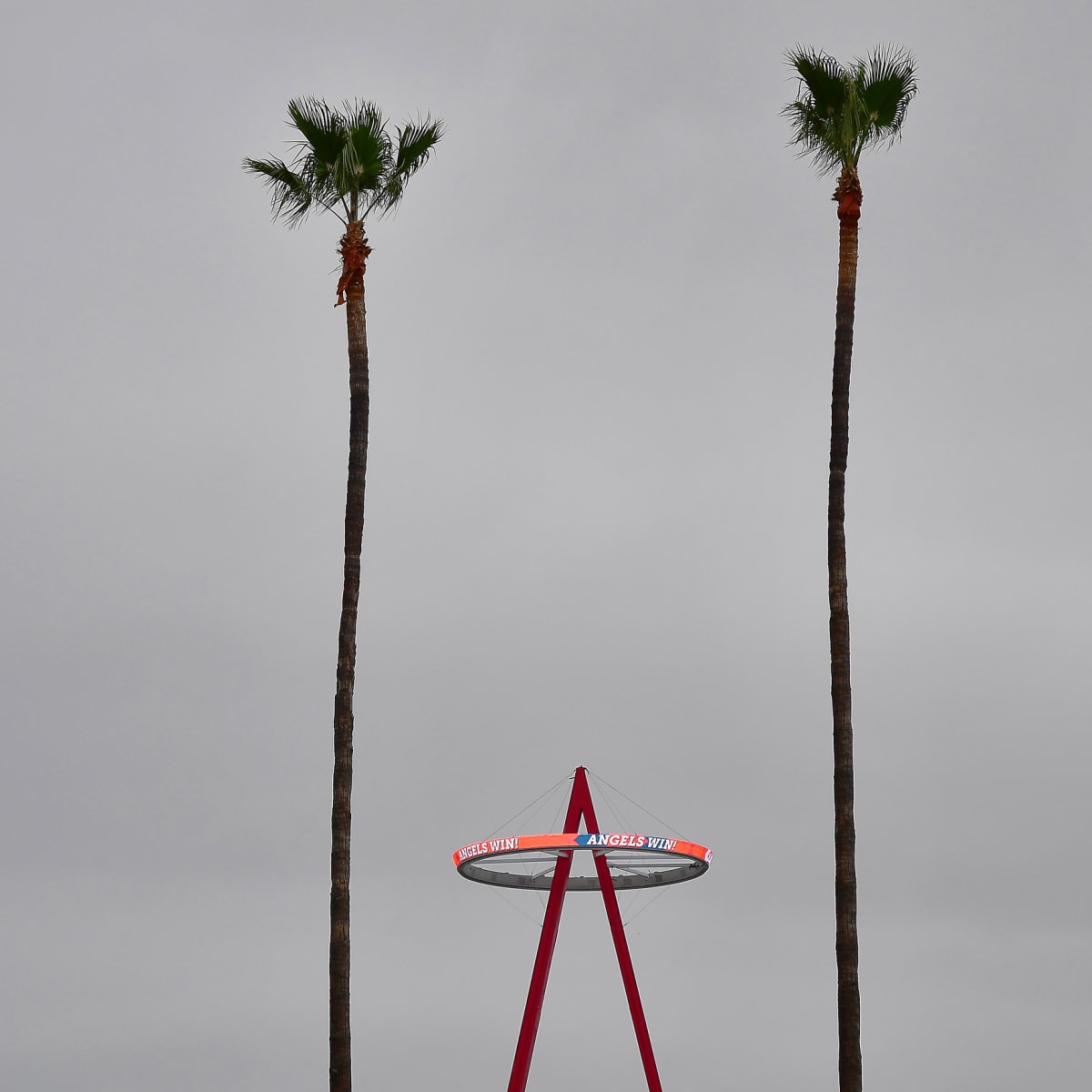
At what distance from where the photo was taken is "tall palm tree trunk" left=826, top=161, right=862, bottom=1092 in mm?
34781

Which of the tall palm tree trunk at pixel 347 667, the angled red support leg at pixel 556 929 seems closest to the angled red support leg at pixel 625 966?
the angled red support leg at pixel 556 929

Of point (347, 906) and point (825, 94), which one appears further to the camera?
point (825, 94)

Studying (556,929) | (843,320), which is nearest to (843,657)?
(843,320)

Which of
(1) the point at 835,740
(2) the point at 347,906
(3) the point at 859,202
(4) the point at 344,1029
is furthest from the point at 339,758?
(3) the point at 859,202

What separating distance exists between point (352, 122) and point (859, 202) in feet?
37.4

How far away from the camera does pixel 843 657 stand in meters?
36.9

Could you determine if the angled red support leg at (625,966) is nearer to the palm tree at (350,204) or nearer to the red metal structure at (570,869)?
the red metal structure at (570,869)

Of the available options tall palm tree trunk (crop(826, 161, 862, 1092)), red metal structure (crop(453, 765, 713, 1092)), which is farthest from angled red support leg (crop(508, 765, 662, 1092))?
tall palm tree trunk (crop(826, 161, 862, 1092))

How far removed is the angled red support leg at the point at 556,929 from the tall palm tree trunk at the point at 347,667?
16.4 meters

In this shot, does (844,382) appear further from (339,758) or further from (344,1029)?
(344,1029)

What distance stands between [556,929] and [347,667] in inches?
714

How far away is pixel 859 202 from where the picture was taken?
39531mm

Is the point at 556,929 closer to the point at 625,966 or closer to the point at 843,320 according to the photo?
the point at 625,966

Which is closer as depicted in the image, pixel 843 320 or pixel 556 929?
pixel 843 320
